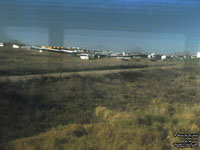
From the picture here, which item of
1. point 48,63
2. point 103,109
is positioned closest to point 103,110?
point 103,109

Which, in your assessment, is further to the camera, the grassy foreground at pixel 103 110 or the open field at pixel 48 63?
the open field at pixel 48 63

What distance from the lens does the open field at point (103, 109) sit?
4.63 m

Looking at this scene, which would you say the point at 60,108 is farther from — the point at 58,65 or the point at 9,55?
the point at 9,55

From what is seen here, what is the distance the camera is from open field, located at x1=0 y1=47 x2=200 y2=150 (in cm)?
463

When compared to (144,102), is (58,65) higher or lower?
higher

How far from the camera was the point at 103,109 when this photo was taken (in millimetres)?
6719

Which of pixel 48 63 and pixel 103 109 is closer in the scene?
pixel 103 109

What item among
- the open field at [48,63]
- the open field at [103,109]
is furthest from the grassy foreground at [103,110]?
the open field at [48,63]

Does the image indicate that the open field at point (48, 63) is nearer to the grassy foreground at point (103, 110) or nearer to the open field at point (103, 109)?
the open field at point (103, 109)

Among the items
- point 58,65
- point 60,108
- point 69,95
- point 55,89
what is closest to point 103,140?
point 60,108

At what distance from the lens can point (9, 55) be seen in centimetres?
840

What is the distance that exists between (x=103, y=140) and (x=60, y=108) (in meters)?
Answer: 2.26

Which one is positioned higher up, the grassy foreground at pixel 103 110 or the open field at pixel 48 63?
the open field at pixel 48 63

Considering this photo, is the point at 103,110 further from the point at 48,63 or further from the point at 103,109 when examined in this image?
the point at 48,63
